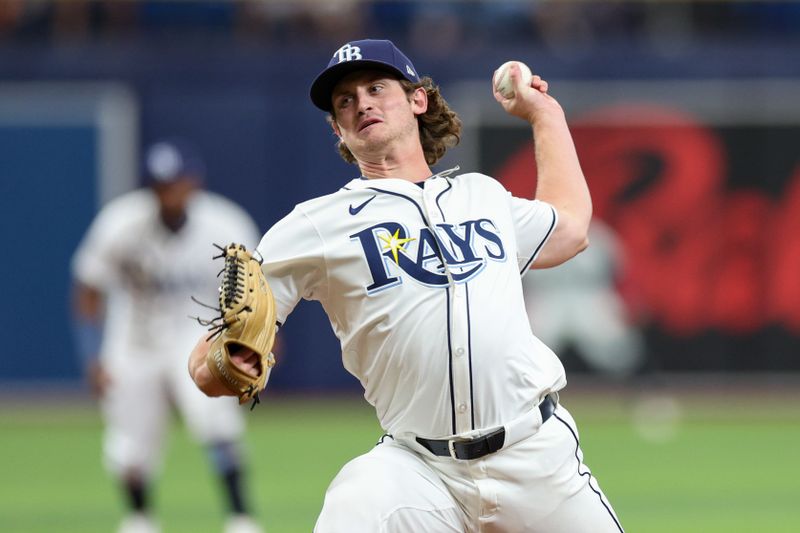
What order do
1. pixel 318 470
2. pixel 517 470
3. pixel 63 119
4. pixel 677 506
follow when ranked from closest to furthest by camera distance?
pixel 517 470 < pixel 677 506 < pixel 318 470 < pixel 63 119

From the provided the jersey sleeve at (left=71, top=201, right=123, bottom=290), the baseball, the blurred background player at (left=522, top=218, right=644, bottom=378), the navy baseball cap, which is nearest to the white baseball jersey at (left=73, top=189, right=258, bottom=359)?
the jersey sleeve at (left=71, top=201, right=123, bottom=290)

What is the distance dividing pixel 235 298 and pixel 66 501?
23.9 ft

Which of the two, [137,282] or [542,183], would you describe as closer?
[542,183]

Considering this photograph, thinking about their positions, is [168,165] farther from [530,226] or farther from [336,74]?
[530,226]

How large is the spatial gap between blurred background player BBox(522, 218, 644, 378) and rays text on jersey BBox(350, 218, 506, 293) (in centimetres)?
1171

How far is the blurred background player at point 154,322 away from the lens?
964 cm

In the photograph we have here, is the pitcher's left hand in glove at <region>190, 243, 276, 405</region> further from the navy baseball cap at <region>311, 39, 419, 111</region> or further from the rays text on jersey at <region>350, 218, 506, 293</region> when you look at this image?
the navy baseball cap at <region>311, 39, 419, 111</region>

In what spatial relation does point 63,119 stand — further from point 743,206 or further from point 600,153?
point 743,206

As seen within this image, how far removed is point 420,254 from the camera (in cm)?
507

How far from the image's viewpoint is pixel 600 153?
1766 cm

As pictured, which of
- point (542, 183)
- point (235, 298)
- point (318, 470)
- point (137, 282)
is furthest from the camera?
point (318, 470)

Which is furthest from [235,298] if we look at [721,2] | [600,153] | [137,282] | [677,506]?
[721,2]

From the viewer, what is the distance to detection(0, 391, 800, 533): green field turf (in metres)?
10.5

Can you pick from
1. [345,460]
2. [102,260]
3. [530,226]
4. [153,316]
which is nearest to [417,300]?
[530,226]
